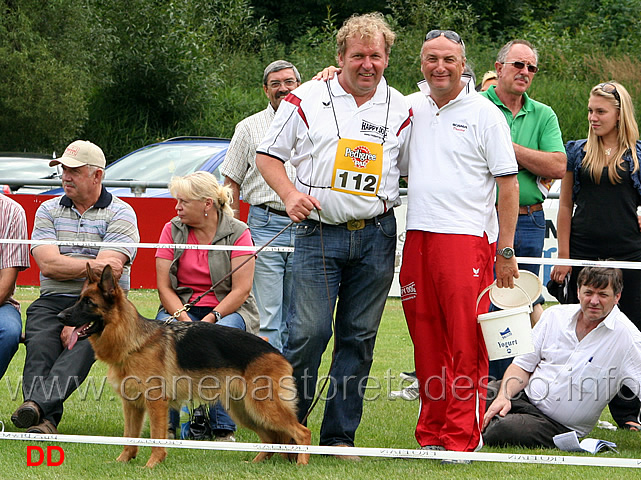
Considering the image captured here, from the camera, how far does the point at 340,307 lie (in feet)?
15.5

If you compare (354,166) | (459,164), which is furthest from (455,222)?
(354,166)

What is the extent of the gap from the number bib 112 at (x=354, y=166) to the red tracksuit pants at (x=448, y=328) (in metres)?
0.40

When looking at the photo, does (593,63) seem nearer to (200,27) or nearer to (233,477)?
(200,27)

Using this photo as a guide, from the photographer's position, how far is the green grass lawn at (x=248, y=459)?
4.32 meters

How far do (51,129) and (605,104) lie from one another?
15.2 meters

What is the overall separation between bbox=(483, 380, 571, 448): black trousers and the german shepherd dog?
1.15 metres

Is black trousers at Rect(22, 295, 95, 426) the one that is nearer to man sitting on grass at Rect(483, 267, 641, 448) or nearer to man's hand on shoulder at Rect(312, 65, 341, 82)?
man's hand on shoulder at Rect(312, 65, 341, 82)

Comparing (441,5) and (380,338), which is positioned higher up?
(441,5)

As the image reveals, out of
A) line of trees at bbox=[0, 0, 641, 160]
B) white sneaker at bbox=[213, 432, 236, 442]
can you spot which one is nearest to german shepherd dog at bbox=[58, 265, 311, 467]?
white sneaker at bbox=[213, 432, 236, 442]

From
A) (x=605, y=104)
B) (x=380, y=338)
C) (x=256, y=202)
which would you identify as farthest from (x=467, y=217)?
(x=380, y=338)

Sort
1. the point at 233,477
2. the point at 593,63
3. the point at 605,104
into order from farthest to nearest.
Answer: the point at 593,63 → the point at 605,104 → the point at 233,477

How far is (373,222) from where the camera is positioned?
4582 millimetres

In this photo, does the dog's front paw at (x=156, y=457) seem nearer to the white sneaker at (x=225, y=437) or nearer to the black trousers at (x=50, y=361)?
the white sneaker at (x=225, y=437)

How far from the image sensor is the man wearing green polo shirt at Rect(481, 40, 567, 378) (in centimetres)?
542
